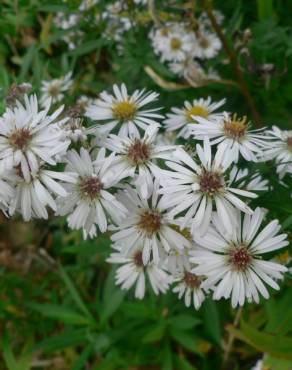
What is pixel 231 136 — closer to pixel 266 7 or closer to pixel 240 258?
pixel 240 258

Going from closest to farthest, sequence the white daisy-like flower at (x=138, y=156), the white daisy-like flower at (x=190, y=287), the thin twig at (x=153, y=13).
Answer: the white daisy-like flower at (x=138, y=156) → the white daisy-like flower at (x=190, y=287) → the thin twig at (x=153, y=13)

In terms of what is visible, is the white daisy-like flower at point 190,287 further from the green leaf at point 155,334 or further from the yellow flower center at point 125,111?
the green leaf at point 155,334

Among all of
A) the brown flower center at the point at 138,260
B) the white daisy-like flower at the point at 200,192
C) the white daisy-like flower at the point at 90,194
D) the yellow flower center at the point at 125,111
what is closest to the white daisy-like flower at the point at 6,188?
the white daisy-like flower at the point at 90,194

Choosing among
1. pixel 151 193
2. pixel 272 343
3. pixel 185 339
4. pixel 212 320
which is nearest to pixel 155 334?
pixel 185 339

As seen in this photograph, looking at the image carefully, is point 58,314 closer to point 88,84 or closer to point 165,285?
point 165,285

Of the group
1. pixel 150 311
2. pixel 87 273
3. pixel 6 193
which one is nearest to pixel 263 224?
pixel 6 193

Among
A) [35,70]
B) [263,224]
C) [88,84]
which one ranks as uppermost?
[88,84]
